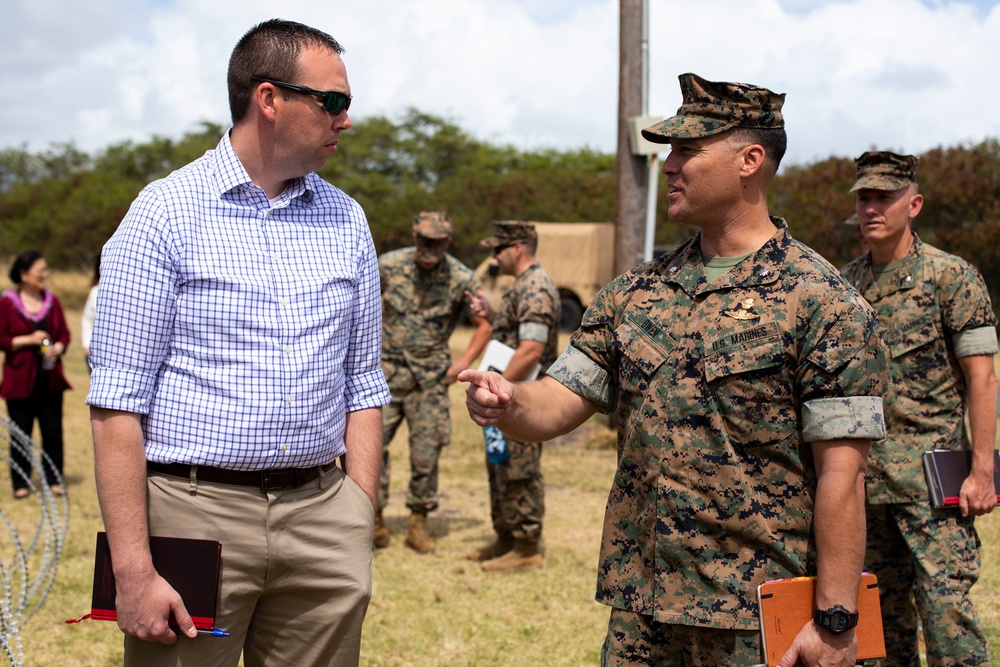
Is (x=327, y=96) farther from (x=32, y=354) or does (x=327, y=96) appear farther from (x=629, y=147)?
(x=629, y=147)

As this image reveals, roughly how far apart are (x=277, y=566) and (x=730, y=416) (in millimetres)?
1244

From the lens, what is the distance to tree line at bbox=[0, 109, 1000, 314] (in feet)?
62.1

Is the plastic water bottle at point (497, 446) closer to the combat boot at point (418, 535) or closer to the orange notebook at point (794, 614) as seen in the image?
the combat boot at point (418, 535)

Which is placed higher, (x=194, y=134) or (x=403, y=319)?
(x=194, y=134)

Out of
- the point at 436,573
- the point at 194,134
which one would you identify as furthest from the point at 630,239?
the point at 194,134

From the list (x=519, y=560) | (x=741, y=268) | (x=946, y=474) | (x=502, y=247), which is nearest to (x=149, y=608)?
(x=741, y=268)

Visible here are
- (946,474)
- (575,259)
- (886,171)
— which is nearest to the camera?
(946,474)

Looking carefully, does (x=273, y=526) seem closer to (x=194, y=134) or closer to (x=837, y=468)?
(x=837, y=468)

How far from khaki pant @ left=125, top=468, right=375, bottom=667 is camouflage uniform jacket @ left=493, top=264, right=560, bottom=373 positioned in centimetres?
354

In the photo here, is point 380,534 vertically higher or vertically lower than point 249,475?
lower

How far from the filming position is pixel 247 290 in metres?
2.59

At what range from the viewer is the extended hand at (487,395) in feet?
8.57

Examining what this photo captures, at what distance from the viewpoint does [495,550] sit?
275 inches

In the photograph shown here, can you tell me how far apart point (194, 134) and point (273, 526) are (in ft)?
143
